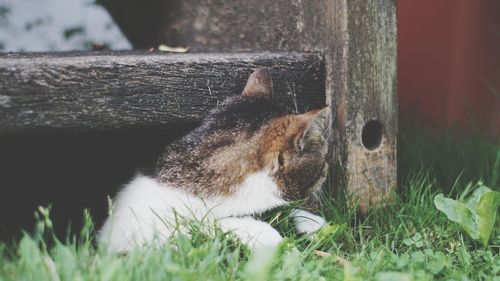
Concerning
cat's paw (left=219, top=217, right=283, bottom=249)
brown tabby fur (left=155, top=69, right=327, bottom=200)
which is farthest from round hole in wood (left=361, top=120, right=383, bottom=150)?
cat's paw (left=219, top=217, right=283, bottom=249)

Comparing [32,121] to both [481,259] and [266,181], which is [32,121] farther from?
[481,259]

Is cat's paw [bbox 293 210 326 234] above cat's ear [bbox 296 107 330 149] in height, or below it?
below

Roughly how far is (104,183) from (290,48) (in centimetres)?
86

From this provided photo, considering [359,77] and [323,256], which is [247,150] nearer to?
[323,256]

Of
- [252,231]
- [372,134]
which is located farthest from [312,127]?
[372,134]

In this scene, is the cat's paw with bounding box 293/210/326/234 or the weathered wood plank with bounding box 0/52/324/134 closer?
the weathered wood plank with bounding box 0/52/324/134

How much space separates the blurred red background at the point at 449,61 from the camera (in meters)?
3.82

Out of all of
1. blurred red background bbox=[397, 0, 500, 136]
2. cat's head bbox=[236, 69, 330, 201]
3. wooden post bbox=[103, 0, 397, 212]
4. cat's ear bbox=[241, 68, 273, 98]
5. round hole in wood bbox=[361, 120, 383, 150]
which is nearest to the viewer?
cat's head bbox=[236, 69, 330, 201]

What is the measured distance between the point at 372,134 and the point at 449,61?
1.66 metres

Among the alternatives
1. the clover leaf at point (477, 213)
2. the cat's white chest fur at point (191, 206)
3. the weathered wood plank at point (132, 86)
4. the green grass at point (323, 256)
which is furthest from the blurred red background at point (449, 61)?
the cat's white chest fur at point (191, 206)

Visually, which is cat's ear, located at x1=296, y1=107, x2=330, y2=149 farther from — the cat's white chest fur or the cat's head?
the cat's white chest fur

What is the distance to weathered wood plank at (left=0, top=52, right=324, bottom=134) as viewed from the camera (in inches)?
73.3

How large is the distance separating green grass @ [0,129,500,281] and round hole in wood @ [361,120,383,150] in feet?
0.61

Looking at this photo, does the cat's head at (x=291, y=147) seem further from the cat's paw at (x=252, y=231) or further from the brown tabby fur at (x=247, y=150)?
the cat's paw at (x=252, y=231)
